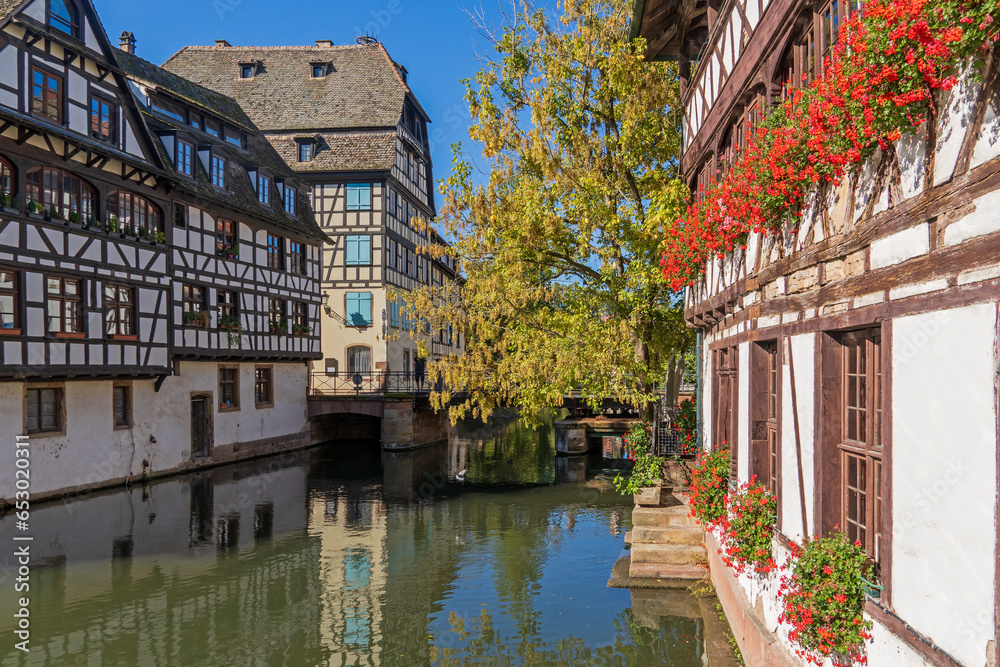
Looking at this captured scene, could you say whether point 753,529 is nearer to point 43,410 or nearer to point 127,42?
point 43,410

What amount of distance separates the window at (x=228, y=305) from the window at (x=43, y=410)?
22.3ft

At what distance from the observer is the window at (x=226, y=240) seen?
25.4m

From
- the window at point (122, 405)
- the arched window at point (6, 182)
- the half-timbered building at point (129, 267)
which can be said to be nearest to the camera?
the arched window at point (6, 182)

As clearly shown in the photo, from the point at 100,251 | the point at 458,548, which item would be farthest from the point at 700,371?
the point at 100,251

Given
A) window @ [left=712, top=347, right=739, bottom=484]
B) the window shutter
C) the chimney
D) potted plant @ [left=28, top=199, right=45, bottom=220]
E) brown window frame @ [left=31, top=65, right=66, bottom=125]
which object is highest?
the chimney

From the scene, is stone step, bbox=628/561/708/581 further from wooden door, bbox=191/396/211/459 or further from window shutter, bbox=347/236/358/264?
window shutter, bbox=347/236/358/264

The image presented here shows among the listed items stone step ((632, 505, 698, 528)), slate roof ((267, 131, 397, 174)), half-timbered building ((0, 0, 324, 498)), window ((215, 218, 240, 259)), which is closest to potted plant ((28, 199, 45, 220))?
half-timbered building ((0, 0, 324, 498))

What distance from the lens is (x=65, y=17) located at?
18391 millimetres

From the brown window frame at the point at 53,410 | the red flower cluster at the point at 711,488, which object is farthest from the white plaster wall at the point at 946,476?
the brown window frame at the point at 53,410

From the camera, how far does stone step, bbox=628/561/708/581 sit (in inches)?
466

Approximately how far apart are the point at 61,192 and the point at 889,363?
18814 millimetres

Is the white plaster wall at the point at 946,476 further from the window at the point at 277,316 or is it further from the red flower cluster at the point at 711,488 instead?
the window at the point at 277,316

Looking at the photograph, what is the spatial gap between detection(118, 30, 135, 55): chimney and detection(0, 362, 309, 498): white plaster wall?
13.9 metres

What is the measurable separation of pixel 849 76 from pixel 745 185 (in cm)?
236
